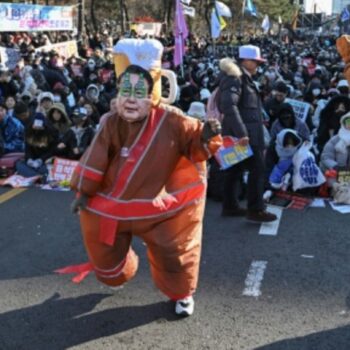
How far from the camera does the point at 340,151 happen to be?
6977 mm

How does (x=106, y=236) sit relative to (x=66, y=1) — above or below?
below

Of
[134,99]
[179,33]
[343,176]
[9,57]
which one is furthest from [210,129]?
[9,57]

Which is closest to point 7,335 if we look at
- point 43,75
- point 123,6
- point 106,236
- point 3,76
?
point 106,236

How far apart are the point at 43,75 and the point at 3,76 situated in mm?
1713

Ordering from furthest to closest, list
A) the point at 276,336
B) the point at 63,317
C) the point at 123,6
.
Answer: the point at 123,6, the point at 63,317, the point at 276,336

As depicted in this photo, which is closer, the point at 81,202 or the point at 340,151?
the point at 81,202

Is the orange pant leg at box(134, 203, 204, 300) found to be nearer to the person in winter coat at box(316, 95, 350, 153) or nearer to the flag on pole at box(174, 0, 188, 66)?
the person in winter coat at box(316, 95, 350, 153)

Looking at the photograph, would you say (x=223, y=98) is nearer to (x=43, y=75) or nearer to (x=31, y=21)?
(x=43, y=75)

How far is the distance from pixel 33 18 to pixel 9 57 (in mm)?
4706

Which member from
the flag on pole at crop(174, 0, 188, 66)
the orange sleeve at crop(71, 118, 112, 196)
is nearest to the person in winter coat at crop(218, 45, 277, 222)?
the orange sleeve at crop(71, 118, 112, 196)

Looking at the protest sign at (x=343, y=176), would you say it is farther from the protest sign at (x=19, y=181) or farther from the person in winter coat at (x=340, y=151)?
the protest sign at (x=19, y=181)

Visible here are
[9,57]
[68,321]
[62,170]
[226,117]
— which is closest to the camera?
[68,321]

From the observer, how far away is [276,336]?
10.9 ft

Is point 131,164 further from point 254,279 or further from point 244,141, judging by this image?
point 244,141
